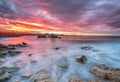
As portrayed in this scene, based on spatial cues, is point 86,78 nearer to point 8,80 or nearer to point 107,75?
point 107,75

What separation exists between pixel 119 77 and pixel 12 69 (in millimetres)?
9433

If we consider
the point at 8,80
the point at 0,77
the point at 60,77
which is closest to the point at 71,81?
the point at 60,77

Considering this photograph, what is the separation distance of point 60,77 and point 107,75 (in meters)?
3.82

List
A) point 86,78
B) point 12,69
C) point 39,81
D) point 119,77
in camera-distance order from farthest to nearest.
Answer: point 12,69 < point 86,78 < point 119,77 < point 39,81

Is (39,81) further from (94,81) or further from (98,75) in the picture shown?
(98,75)

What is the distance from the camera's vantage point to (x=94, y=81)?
27.3 ft

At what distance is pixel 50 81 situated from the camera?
810 centimetres

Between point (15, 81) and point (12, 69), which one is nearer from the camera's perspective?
point (15, 81)

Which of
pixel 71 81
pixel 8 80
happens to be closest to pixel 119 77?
pixel 71 81

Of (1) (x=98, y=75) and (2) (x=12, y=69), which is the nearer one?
(1) (x=98, y=75)

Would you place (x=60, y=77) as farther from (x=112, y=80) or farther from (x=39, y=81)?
(x=112, y=80)

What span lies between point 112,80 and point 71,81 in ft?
10.1

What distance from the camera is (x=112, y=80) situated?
831 centimetres

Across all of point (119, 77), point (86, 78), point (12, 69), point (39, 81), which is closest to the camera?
point (39, 81)
